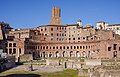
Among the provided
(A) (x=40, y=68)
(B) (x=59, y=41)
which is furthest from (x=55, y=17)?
(A) (x=40, y=68)

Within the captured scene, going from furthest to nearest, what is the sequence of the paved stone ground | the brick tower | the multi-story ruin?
the brick tower
the multi-story ruin
the paved stone ground

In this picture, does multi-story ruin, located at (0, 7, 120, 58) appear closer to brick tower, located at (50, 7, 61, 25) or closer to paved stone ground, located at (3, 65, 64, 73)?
brick tower, located at (50, 7, 61, 25)

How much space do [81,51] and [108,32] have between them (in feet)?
50.9

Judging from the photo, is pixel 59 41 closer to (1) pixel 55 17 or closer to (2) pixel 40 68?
(1) pixel 55 17

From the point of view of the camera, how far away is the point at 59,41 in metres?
123

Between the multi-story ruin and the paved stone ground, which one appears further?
the multi-story ruin

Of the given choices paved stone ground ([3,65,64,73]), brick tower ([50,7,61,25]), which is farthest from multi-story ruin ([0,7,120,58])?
paved stone ground ([3,65,64,73])

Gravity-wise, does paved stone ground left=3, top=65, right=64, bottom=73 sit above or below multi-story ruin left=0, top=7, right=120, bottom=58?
below

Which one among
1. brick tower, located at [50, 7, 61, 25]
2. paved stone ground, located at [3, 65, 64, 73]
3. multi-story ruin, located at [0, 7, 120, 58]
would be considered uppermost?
brick tower, located at [50, 7, 61, 25]

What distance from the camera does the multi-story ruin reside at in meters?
108

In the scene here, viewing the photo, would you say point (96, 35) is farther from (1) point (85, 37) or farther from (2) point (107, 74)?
(2) point (107, 74)

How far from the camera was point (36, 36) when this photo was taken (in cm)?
11944

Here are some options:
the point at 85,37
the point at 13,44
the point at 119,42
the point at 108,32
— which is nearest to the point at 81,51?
the point at 85,37

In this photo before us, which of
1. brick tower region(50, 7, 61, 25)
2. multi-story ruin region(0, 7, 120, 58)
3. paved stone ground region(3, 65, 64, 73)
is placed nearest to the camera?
paved stone ground region(3, 65, 64, 73)
